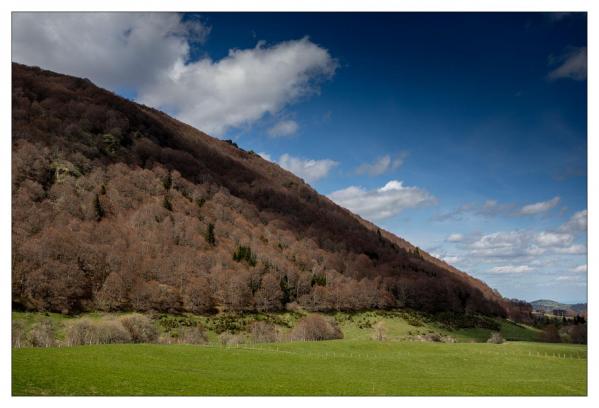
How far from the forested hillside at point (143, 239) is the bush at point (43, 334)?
6540 mm

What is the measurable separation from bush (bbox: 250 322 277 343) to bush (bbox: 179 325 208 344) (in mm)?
11006

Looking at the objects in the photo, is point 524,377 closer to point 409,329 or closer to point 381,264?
point 409,329

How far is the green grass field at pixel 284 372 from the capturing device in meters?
30.7

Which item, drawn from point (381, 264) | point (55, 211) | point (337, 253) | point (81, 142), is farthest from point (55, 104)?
point (381, 264)

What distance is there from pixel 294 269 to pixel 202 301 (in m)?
50.2

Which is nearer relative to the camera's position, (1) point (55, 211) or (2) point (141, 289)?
(2) point (141, 289)

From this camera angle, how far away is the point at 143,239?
12325 cm

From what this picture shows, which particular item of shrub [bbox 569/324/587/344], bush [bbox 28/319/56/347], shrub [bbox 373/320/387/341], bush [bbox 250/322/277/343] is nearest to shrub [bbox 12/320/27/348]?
bush [bbox 28/319/56/347]

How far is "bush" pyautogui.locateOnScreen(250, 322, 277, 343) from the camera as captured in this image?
93.1 m

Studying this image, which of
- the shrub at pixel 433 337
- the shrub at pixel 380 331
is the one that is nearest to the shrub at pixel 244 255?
the shrub at pixel 380 331

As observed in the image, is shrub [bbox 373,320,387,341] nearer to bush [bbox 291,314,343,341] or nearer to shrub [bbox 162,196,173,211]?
bush [bbox 291,314,343,341]

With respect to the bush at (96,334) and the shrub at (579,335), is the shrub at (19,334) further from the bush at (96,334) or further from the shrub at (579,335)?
the shrub at (579,335)

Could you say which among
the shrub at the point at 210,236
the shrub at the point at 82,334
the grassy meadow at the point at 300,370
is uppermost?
the shrub at the point at 210,236

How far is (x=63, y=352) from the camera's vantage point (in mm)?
44406
